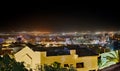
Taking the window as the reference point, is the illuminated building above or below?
above

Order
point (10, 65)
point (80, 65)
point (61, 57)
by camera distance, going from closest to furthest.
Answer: point (10, 65) < point (61, 57) < point (80, 65)

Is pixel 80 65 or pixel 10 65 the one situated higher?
pixel 10 65

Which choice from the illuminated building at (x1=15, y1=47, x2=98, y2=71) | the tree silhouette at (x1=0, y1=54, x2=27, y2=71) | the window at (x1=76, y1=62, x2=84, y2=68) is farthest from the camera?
the window at (x1=76, y1=62, x2=84, y2=68)

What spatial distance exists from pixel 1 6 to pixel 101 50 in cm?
277

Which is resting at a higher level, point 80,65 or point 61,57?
point 61,57

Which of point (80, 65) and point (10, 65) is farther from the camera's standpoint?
point (80, 65)

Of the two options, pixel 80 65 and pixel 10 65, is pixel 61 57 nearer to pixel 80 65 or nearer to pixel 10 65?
pixel 80 65

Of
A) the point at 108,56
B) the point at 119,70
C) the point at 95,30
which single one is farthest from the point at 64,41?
the point at 119,70

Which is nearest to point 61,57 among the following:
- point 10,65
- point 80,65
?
point 80,65

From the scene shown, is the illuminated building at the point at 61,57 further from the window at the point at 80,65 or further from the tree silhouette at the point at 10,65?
the tree silhouette at the point at 10,65

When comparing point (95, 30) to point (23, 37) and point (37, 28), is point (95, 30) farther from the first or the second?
point (23, 37)

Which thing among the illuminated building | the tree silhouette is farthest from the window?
the tree silhouette

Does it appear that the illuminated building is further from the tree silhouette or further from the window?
the tree silhouette

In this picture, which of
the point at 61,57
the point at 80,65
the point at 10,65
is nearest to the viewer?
the point at 10,65
